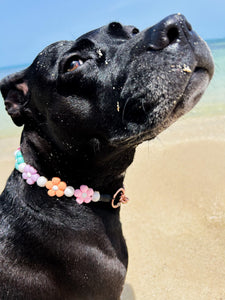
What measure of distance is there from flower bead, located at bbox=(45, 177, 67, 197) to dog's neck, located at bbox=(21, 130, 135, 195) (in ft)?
0.31

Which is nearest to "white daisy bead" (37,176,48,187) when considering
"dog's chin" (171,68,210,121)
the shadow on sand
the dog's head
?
the dog's head

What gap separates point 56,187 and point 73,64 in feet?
3.50

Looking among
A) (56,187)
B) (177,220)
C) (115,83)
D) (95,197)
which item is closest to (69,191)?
(56,187)

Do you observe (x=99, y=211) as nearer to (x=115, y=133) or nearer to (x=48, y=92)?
(x=115, y=133)

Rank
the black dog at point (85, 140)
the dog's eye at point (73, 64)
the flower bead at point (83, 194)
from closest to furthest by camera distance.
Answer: the black dog at point (85, 140)
the dog's eye at point (73, 64)
the flower bead at point (83, 194)

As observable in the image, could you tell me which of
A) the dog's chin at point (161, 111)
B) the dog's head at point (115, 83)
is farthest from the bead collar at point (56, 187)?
the dog's chin at point (161, 111)

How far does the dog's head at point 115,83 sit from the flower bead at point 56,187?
0.99 feet

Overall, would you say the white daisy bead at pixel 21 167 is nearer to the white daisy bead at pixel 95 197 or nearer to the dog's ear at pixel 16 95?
the dog's ear at pixel 16 95

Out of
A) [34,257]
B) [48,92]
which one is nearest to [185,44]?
[48,92]

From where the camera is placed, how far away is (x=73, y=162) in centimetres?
276

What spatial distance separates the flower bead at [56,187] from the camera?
265cm

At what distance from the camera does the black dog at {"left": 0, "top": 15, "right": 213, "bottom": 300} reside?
2.26 m

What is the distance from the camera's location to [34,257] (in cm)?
260

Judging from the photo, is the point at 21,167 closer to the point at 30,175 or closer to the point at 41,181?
the point at 30,175
